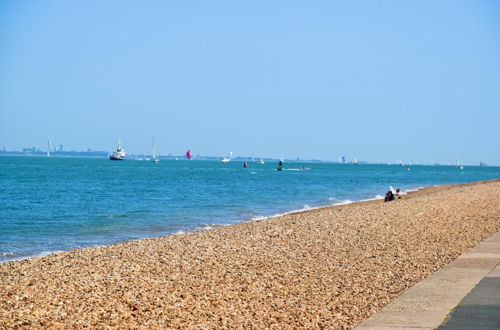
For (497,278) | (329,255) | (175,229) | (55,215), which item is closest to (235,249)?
(329,255)

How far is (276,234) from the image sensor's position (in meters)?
17.7

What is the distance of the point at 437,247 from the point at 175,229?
12596mm

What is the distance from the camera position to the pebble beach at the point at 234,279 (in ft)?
27.9

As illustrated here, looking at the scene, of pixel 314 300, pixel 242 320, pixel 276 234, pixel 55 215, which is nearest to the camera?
pixel 242 320

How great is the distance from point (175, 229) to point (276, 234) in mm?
8956

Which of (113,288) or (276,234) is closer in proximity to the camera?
(113,288)

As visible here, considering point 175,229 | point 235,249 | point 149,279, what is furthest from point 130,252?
point 175,229

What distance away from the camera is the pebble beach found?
27.9 ft

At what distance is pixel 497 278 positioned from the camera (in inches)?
428

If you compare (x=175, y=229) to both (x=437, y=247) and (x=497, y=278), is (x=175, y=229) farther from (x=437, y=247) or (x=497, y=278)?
(x=497, y=278)

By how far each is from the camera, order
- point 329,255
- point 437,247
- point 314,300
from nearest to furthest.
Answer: point 314,300, point 329,255, point 437,247

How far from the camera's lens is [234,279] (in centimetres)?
1111

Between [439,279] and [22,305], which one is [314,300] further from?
[22,305]

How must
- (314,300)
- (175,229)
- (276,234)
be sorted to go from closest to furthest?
(314,300) → (276,234) → (175,229)
